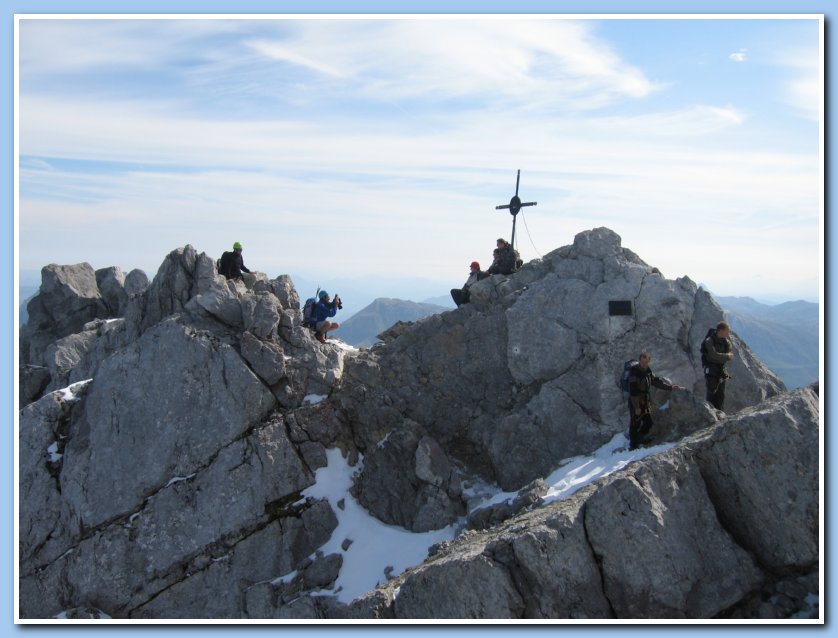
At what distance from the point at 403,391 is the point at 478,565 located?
40.6 feet

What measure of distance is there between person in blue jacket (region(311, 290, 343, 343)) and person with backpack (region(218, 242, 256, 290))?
3.28 metres

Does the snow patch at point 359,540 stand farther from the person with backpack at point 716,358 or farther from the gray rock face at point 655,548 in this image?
the person with backpack at point 716,358

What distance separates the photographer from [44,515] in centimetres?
2470

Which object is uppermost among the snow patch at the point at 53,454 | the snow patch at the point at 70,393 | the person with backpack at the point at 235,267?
the person with backpack at the point at 235,267

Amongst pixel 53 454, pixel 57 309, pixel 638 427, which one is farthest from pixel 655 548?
pixel 57 309

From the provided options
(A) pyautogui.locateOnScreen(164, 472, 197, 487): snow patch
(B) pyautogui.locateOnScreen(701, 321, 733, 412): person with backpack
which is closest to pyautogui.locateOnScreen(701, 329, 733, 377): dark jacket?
(B) pyautogui.locateOnScreen(701, 321, 733, 412): person with backpack

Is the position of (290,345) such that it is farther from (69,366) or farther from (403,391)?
(69,366)

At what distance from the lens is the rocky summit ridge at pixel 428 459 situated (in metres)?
17.2

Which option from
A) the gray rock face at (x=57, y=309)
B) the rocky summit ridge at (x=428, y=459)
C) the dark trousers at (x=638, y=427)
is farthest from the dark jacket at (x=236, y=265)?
the dark trousers at (x=638, y=427)

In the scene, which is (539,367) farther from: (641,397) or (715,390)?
(715,390)

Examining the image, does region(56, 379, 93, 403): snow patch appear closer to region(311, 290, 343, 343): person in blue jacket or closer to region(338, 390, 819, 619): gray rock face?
region(311, 290, 343, 343): person in blue jacket

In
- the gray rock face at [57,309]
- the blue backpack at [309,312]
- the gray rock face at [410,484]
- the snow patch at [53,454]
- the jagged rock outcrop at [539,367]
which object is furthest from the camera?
the gray rock face at [57,309]

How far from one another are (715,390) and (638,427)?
3309 mm

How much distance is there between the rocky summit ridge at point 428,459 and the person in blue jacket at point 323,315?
0.90 meters
